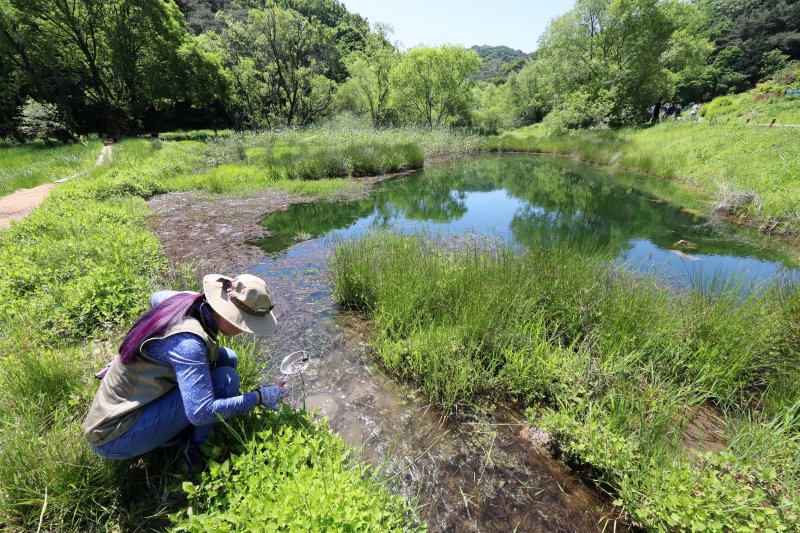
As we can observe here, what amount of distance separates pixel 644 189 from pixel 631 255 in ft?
27.1

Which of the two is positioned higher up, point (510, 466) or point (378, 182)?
point (378, 182)

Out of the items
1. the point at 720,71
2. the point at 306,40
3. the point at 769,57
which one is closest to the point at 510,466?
the point at 306,40

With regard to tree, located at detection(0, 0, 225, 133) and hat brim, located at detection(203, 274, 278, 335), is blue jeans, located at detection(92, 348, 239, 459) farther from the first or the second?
tree, located at detection(0, 0, 225, 133)

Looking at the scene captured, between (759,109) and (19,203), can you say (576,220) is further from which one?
(759,109)

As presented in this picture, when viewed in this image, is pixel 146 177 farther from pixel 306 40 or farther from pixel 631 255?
pixel 306 40

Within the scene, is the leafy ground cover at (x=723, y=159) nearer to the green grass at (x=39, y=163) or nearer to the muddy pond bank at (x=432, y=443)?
the muddy pond bank at (x=432, y=443)

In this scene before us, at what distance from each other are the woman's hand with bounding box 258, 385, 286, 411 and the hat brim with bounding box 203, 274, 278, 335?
1.50 feet

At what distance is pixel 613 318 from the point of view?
3748 mm

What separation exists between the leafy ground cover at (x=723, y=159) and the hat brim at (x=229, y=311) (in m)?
11.6

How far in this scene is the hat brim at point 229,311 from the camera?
1999 mm

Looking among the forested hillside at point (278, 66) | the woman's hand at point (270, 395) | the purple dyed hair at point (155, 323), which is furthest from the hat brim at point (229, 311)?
the forested hillside at point (278, 66)

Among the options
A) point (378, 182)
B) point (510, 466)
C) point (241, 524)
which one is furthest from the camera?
point (378, 182)

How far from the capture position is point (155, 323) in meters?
1.86

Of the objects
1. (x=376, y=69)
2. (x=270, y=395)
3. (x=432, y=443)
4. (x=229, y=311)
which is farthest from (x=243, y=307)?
(x=376, y=69)
